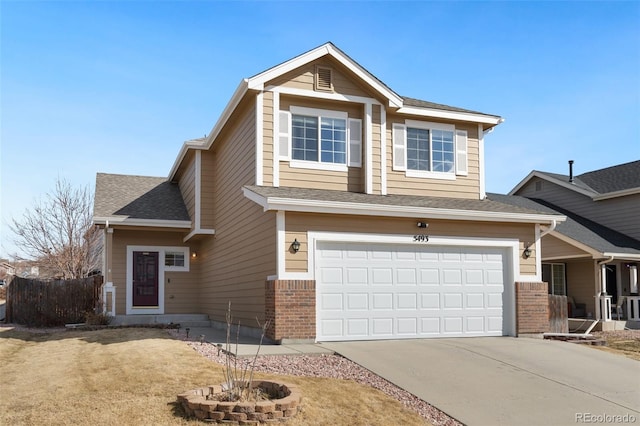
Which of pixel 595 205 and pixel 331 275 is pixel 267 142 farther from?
pixel 595 205

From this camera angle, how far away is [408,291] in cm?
1291

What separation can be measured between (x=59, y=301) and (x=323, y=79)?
36.6 feet

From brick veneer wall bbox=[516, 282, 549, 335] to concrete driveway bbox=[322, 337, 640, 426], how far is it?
4.02 ft

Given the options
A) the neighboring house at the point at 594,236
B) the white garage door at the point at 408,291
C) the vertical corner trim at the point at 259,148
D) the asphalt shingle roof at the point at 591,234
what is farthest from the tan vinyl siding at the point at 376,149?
the neighboring house at the point at 594,236

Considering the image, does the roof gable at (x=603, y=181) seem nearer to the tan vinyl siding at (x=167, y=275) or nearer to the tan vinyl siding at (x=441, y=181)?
the tan vinyl siding at (x=441, y=181)

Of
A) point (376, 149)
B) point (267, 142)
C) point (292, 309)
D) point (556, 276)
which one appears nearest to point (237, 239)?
point (267, 142)

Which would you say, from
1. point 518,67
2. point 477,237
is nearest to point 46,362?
point 477,237

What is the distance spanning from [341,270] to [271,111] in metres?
A: 4.08

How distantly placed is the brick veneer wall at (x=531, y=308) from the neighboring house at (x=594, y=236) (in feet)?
24.4

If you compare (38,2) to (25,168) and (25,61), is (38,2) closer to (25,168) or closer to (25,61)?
(25,61)

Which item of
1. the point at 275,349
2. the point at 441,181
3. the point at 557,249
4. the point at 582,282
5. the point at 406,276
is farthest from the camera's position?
the point at 582,282

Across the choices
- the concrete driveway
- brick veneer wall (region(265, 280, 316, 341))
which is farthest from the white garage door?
the concrete driveway

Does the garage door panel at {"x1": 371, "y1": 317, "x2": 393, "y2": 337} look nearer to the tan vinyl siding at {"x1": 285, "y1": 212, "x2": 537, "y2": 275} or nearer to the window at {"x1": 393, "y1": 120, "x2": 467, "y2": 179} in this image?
the tan vinyl siding at {"x1": 285, "y1": 212, "x2": 537, "y2": 275}

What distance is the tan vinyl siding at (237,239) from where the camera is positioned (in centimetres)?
1307
